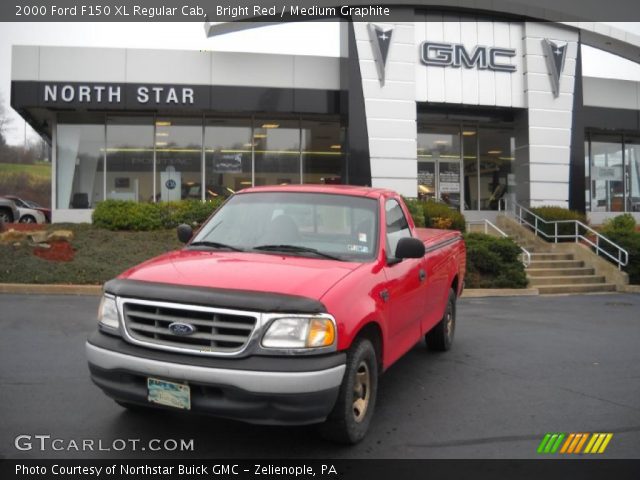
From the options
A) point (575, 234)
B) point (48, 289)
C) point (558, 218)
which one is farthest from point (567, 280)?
point (48, 289)

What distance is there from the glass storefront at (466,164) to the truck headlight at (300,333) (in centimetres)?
1806

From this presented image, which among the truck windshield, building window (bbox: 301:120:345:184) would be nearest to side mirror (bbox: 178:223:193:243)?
the truck windshield

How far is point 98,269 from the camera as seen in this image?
11.8 meters

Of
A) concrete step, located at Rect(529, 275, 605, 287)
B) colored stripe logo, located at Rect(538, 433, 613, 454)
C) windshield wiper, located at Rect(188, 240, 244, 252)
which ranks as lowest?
colored stripe logo, located at Rect(538, 433, 613, 454)

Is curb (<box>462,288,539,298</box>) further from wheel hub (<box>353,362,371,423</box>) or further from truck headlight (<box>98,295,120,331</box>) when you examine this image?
truck headlight (<box>98,295,120,331</box>)

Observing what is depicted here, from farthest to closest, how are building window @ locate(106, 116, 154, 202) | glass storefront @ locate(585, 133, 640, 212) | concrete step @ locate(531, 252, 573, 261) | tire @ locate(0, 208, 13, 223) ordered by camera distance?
glass storefront @ locate(585, 133, 640, 212) → tire @ locate(0, 208, 13, 223) → building window @ locate(106, 116, 154, 202) → concrete step @ locate(531, 252, 573, 261)

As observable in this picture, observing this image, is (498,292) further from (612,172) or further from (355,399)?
(612,172)

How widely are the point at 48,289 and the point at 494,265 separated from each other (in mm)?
9923

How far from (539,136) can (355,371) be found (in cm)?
1745

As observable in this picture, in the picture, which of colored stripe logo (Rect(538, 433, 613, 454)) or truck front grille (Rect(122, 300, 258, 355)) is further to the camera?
colored stripe logo (Rect(538, 433, 613, 454))

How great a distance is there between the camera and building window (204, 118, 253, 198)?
63.2 feet

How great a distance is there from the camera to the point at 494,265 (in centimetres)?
1343

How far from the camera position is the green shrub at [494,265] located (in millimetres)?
13211

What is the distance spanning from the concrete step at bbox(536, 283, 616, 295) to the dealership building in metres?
5.39
